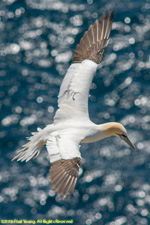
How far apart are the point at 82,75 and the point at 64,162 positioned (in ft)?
11.4

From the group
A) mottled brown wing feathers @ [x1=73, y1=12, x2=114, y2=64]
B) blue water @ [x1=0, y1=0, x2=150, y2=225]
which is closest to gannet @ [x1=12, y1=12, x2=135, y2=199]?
mottled brown wing feathers @ [x1=73, y1=12, x2=114, y2=64]

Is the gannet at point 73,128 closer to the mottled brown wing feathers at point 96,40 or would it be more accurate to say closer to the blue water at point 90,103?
the mottled brown wing feathers at point 96,40

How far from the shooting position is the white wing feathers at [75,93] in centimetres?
1246

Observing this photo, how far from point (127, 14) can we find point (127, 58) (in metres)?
2.83

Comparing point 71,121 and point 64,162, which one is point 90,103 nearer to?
point 71,121

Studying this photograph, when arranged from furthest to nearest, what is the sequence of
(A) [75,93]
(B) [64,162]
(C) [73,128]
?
1. (A) [75,93]
2. (C) [73,128]
3. (B) [64,162]

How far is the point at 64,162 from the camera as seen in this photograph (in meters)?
10.5

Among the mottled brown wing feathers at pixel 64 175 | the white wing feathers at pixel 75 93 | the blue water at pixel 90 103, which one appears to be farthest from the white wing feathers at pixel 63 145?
the blue water at pixel 90 103

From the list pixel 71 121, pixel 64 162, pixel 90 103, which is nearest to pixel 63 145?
pixel 64 162

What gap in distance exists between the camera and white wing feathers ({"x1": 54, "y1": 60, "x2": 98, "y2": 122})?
1246 cm

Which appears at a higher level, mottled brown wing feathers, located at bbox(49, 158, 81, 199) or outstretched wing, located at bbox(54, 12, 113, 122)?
outstretched wing, located at bbox(54, 12, 113, 122)

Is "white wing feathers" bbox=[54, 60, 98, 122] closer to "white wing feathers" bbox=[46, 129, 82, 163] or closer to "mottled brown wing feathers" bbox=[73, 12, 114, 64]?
"mottled brown wing feathers" bbox=[73, 12, 114, 64]

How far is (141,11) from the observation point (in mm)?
25516

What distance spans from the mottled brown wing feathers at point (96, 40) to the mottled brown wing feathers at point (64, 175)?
4433 millimetres
